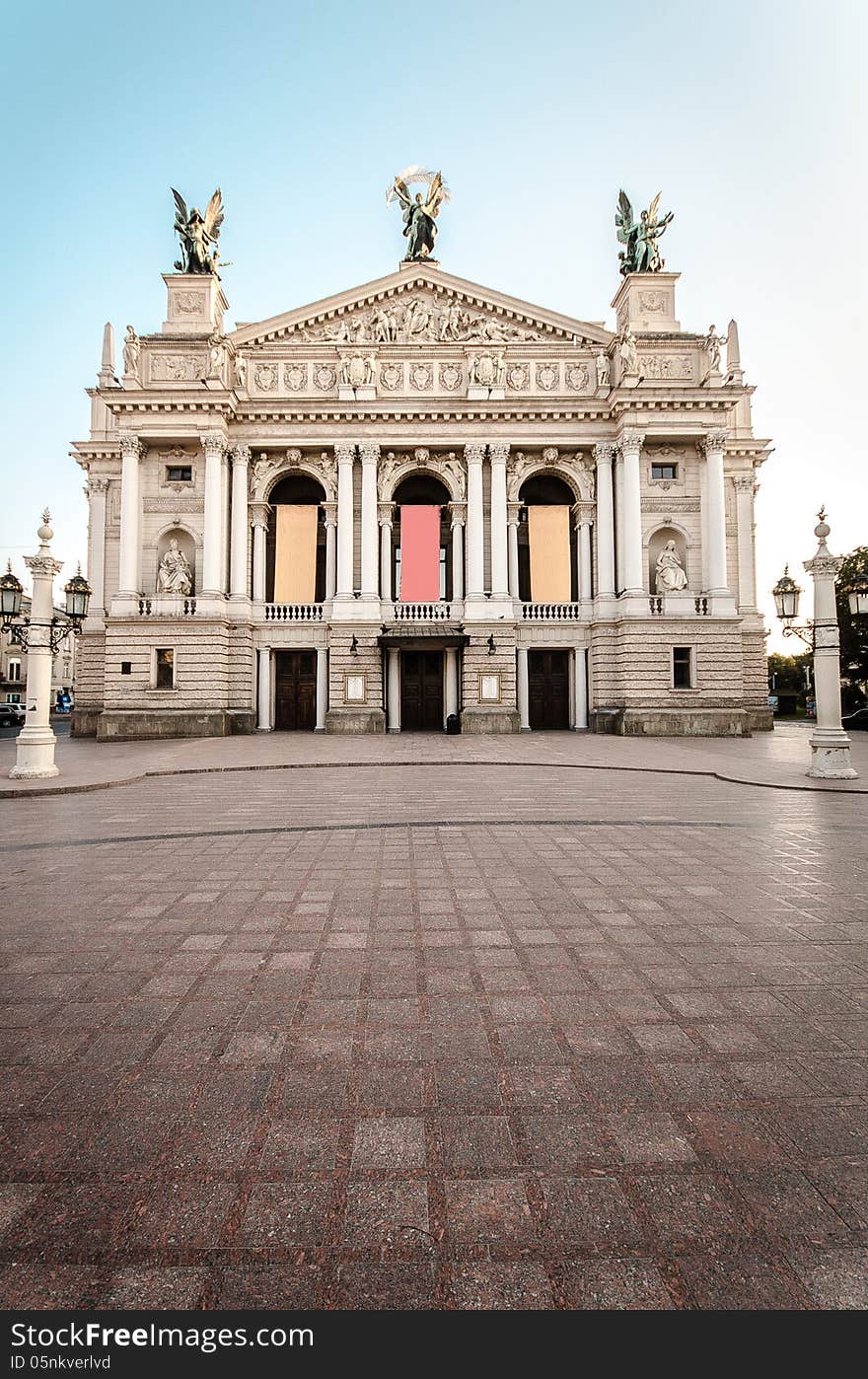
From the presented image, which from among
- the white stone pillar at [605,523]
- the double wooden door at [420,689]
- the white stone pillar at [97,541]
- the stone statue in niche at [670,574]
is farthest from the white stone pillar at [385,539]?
the white stone pillar at [97,541]

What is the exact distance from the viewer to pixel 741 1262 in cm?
211

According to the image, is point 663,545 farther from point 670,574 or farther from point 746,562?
point 746,562

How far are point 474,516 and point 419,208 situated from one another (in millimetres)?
16615

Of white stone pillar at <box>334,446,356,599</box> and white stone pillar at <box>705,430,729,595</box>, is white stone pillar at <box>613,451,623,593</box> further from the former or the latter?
white stone pillar at <box>334,446,356,599</box>

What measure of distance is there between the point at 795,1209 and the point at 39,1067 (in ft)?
10.8

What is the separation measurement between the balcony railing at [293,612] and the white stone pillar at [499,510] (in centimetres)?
862

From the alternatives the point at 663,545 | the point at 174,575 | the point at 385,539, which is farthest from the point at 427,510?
the point at 174,575

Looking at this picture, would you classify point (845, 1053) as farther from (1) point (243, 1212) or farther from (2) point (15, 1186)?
(2) point (15, 1186)

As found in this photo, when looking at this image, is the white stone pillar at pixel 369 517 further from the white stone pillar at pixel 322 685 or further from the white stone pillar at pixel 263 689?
the white stone pillar at pixel 263 689

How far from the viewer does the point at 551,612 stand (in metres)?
32.8

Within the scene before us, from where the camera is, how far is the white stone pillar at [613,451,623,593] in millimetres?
31766

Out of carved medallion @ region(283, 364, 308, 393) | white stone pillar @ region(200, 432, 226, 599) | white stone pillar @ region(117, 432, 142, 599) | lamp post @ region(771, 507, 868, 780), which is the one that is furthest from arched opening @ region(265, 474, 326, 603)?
lamp post @ region(771, 507, 868, 780)

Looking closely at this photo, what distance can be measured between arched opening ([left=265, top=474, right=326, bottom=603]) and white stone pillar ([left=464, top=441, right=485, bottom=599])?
749cm

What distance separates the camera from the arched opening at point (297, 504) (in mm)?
33719
